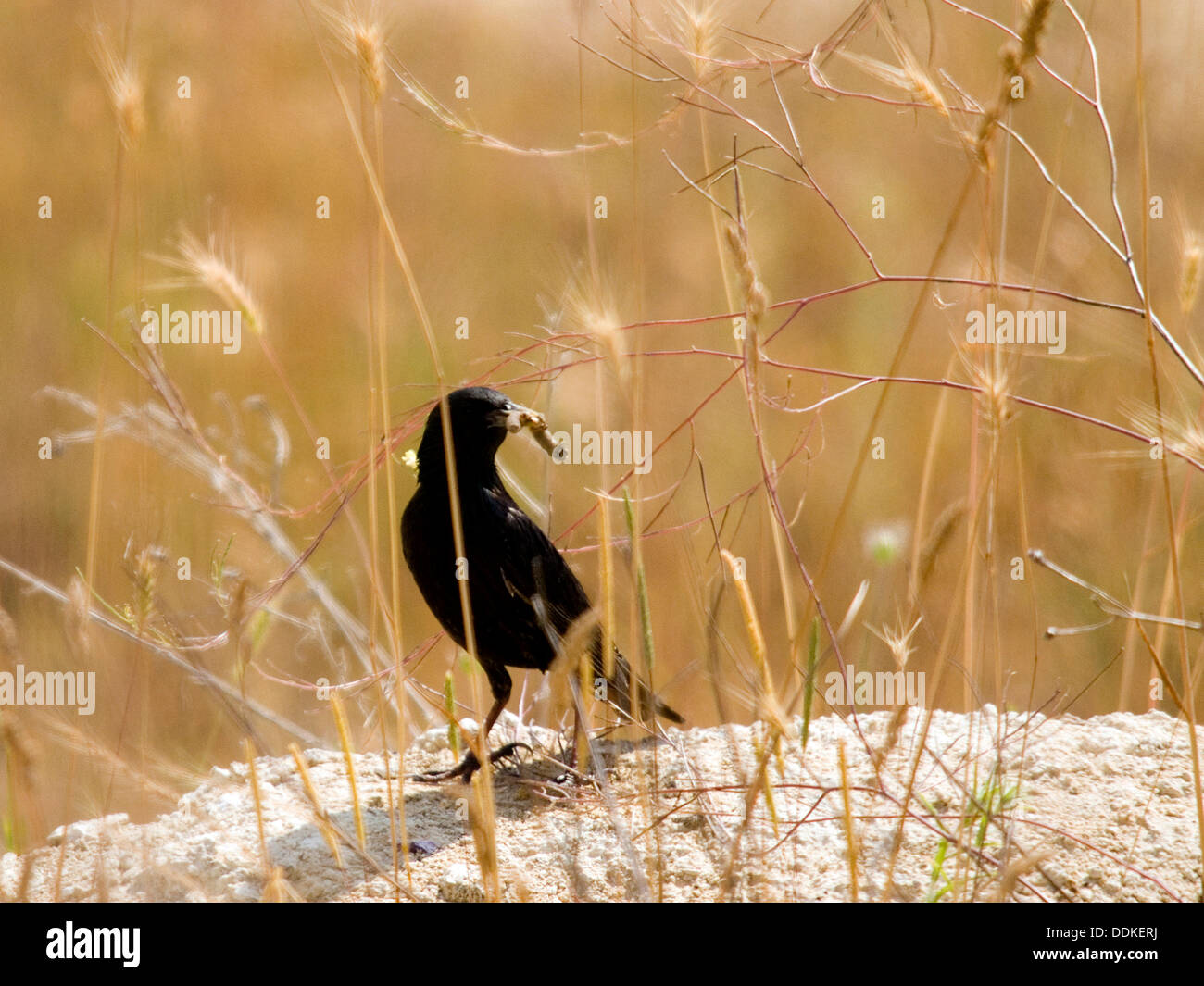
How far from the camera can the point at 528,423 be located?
3174 mm

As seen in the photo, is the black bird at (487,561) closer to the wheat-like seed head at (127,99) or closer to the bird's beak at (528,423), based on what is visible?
the bird's beak at (528,423)

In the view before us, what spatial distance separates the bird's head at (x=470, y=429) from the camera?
11.4 feet

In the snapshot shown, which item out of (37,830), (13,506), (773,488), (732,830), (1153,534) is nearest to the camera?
(37,830)

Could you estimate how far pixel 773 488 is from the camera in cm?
222

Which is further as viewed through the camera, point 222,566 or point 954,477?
point 954,477

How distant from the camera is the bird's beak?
3.13 metres

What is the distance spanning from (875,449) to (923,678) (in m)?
1.16

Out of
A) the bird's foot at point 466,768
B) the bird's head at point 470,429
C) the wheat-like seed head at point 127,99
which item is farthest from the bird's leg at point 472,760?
the wheat-like seed head at point 127,99

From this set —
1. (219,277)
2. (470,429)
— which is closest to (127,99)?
(219,277)

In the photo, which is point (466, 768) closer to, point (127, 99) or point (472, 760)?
point (472, 760)

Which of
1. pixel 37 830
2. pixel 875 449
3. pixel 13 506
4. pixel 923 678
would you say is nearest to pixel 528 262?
pixel 875 449

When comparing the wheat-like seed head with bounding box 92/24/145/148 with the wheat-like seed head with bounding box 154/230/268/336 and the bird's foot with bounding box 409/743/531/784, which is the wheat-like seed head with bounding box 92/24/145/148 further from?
the bird's foot with bounding box 409/743/531/784

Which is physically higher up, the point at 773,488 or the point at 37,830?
the point at 773,488

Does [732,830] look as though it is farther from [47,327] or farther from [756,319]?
[47,327]
